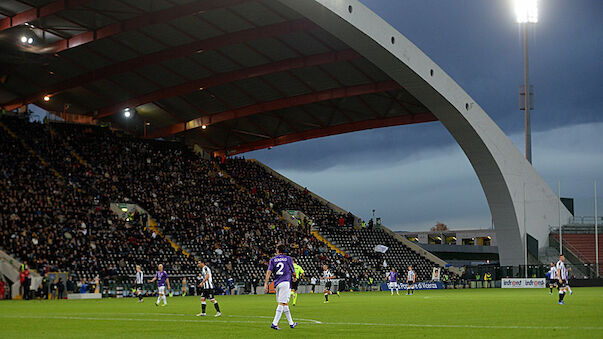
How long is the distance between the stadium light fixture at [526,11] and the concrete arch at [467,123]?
8.57 m

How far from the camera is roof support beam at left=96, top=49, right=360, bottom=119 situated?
48650 mm

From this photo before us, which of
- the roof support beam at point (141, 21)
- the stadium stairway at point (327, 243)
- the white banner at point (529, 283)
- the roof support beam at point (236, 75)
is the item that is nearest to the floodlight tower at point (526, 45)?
the white banner at point (529, 283)

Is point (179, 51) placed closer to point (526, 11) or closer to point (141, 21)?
point (141, 21)

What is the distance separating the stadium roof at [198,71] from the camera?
4309 cm

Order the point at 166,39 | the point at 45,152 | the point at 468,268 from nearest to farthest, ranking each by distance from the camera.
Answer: the point at 166,39
the point at 45,152
the point at 468,268

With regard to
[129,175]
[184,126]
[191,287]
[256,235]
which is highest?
[184,126]

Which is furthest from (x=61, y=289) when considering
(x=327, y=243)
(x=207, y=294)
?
(x=327, y=243)

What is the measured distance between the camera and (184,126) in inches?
2633

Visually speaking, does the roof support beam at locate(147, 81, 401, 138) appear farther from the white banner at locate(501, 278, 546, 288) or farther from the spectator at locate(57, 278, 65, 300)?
the spectator at locate(57, 278, 65, 300)

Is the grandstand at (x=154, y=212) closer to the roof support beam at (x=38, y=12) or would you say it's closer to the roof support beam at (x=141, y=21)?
the roof support beam at (x=141, y=21)

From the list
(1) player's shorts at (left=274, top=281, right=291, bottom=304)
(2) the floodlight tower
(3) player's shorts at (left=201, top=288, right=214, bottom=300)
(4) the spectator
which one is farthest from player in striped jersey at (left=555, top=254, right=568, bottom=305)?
(2) the floodlight tower

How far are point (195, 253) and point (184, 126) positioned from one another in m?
17.7

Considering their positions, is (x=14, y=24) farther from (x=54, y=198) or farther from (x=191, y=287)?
(x=191, y=287)

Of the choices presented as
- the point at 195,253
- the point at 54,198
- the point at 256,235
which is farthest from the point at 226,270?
the point at 54,198
